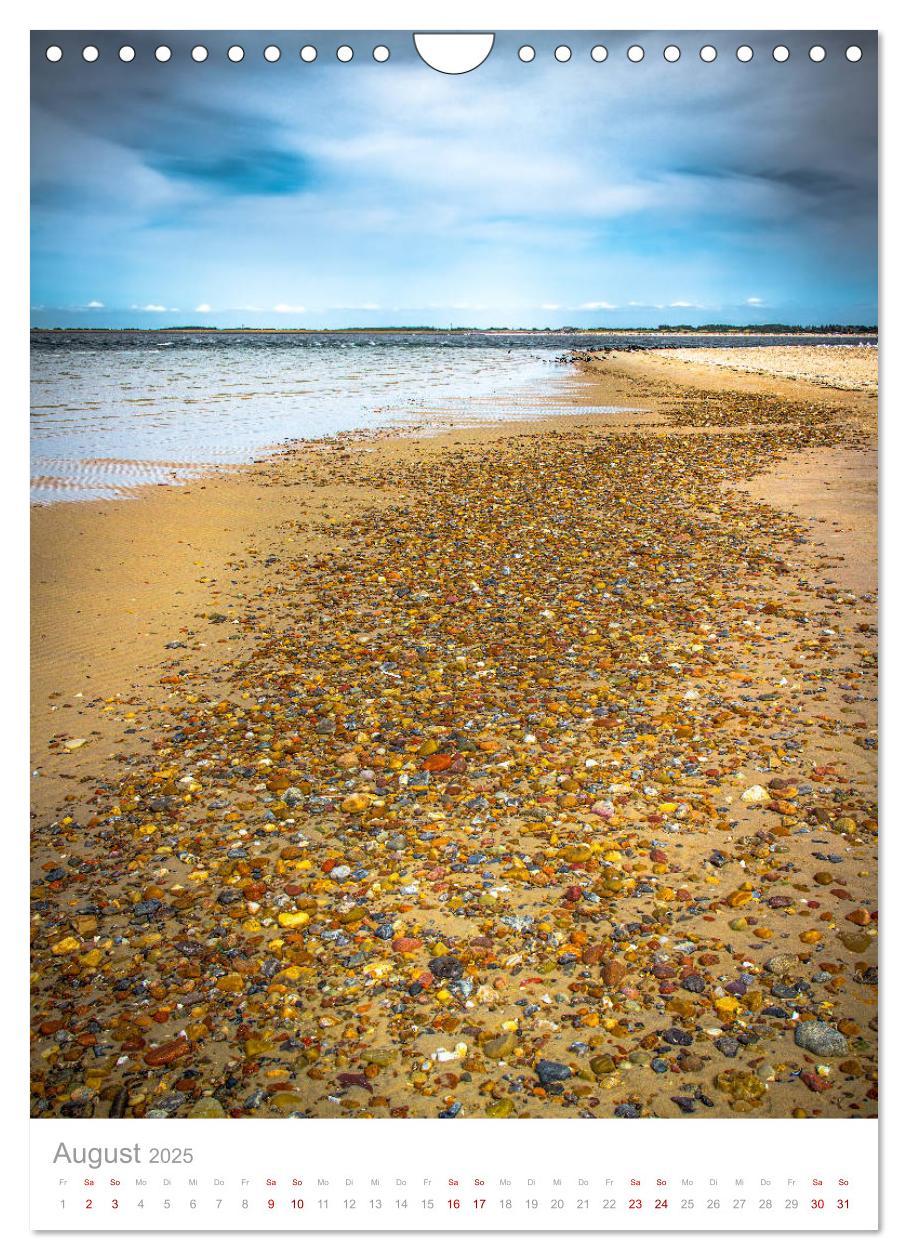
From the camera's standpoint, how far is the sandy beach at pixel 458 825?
3664 millimetres

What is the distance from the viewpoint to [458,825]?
536 cm

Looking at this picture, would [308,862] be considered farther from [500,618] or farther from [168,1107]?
[500,618]

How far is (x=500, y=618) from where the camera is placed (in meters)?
Answer: 8.75

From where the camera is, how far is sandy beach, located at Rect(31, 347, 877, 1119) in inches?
144

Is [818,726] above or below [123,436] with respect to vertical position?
below
